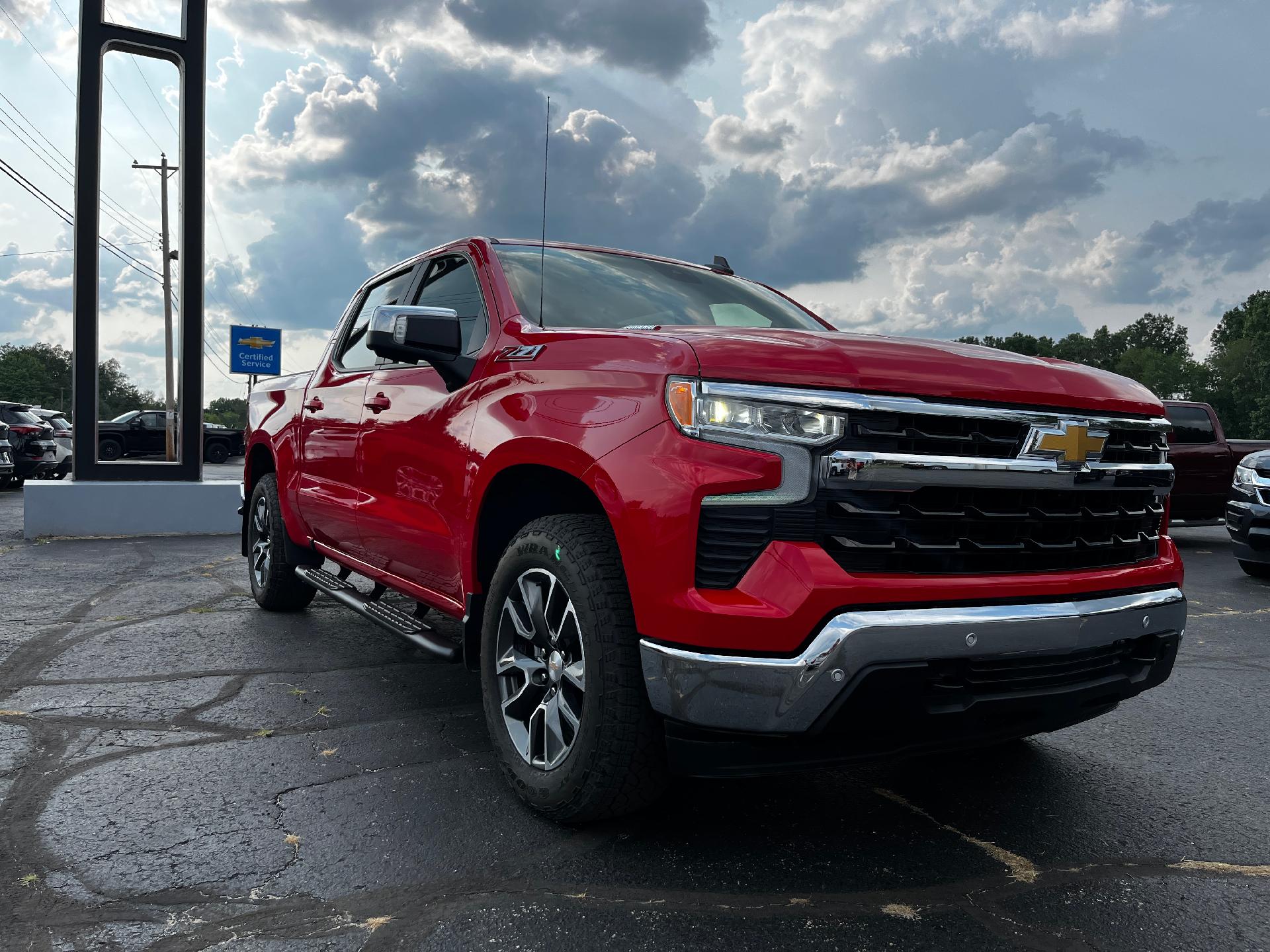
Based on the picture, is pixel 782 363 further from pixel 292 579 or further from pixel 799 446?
pixel 292 579

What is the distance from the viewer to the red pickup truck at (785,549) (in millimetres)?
2404

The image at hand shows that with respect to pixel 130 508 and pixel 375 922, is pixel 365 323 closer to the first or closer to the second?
pixel 375 922

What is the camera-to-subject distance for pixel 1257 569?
9.27 metres

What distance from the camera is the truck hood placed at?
8.22 feet

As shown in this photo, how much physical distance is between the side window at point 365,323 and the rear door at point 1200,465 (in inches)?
391

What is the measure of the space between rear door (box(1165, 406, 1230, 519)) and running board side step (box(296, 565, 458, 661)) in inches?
402

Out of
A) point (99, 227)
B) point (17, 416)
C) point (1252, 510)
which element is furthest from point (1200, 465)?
point (17, 416)

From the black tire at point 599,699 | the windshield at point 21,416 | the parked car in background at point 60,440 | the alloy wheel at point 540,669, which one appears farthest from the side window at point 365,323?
the parked car in background at point 60,440

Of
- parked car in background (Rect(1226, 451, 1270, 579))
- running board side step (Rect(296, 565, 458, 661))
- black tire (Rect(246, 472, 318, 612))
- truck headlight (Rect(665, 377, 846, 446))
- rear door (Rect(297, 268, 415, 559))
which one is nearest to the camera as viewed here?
truck headlight (Rect(665, 377, 846, 446))

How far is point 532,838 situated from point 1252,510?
815 cm

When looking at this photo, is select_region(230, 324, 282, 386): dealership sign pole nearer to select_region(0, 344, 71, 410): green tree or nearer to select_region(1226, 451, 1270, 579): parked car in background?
select_region(1226, 451, 1270, 579): parked car in background

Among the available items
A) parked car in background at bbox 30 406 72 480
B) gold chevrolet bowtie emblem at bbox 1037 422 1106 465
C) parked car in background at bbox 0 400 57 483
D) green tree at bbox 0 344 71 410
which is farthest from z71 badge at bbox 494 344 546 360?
green tree at bbox 0 344 71 410

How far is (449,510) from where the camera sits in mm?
→ 3562

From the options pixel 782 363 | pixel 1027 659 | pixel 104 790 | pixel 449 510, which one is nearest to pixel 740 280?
pixel 449 510
